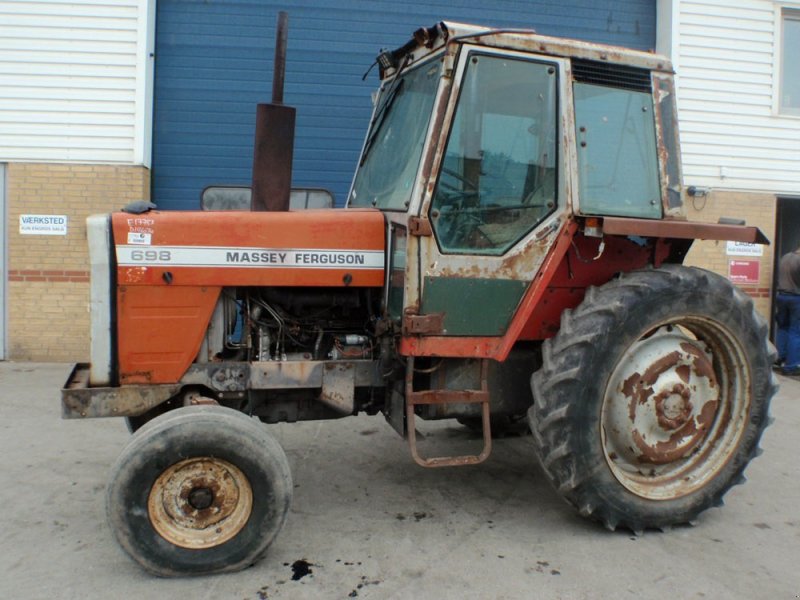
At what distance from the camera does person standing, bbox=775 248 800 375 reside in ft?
29.9

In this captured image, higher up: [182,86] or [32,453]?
[182,86]

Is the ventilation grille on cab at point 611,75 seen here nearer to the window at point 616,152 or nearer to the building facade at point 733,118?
the window at point 616,152

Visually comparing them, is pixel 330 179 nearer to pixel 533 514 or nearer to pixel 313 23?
pixel 313 23

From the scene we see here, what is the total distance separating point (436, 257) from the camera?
3533mm

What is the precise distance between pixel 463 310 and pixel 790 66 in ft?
28.8

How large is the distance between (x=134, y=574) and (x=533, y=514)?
2190 mm

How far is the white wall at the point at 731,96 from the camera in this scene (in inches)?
359

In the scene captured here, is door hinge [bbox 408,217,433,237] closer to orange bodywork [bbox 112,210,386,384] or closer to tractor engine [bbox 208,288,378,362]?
orange bodywork [bbox 112,210,386,384]

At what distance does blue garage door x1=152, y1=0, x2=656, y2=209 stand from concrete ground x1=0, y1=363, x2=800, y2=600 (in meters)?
4.46

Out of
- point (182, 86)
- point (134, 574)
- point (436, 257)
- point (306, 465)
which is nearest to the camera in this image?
point (134, 574)

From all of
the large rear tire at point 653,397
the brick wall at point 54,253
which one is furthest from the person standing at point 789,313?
the brick wall at point 54,253

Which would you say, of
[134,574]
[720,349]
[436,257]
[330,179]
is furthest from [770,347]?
[330,179]

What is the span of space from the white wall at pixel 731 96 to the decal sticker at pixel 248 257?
22.6 feet

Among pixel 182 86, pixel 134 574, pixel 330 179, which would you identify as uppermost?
pixel 182 86
